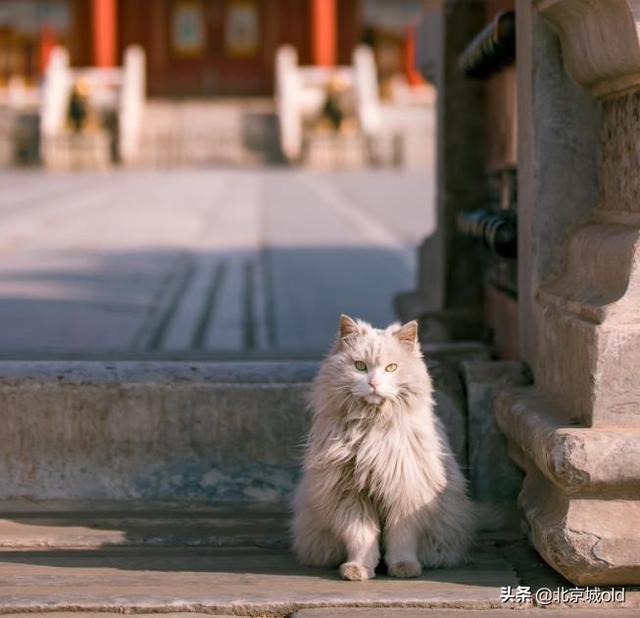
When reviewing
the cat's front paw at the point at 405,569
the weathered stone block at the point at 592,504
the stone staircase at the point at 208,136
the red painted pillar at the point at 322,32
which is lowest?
the cat's front paw at the point at 405,569

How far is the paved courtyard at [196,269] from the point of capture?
8.97 meters

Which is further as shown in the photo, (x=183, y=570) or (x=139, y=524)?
(x=139, y=524)

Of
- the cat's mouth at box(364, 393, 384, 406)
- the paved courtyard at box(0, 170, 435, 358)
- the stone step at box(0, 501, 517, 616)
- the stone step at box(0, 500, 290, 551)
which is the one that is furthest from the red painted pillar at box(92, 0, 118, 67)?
the cat's mouth at box(364, 393, 384, 406)

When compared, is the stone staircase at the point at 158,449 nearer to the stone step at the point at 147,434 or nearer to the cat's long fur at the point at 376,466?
the stone step at the point at 147,434

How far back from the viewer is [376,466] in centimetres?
441

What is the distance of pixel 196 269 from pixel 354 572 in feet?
30.5

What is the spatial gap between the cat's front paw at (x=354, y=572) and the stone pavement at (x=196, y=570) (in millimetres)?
23

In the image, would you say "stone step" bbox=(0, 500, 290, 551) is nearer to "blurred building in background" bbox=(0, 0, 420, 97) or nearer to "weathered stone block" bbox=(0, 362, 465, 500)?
"weathered stone block" bbox=(0, 362, 465, 500)

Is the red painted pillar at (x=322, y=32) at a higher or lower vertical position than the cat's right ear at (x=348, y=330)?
higher

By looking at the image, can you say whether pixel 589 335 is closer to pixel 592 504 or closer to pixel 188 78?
pixel 592 504

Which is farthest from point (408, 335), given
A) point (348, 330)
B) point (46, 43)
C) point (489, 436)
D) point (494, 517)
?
point (46, 43)

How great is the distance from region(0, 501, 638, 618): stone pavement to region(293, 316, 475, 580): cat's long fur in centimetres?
8

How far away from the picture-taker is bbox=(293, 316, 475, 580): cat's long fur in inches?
174
